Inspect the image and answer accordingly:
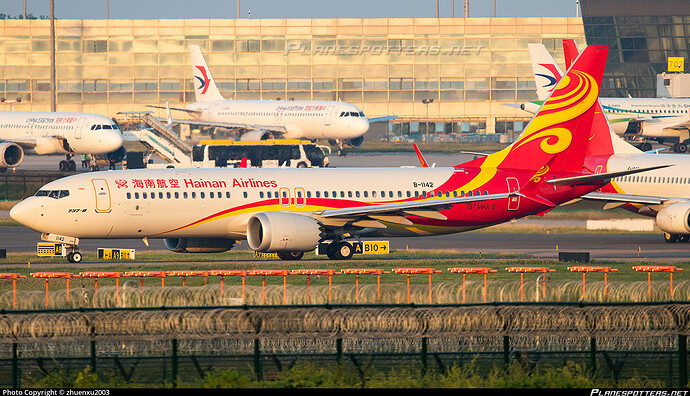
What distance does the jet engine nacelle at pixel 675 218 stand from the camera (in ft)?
169

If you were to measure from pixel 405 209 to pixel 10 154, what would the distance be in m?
54.8

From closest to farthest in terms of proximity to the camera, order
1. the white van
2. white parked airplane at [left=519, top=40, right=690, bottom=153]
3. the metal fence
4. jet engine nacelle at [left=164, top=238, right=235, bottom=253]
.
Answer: the metal fence < jet engine nacelle at [left=164, top=238, right=235, bottom=253] < the white van < white parked airplane at [left=519, top=40, right=690, bottom=153]

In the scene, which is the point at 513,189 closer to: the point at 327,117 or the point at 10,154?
the point at 10,154

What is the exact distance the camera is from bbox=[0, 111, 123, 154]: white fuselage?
90188 millimetres

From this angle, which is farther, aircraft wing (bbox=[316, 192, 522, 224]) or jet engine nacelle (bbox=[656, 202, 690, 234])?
jet engine nacelle (bbox=[656, 202, 690, 234])

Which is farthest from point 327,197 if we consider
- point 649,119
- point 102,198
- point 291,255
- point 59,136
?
point 649,119

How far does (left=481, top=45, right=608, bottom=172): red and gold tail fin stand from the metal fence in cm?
2601

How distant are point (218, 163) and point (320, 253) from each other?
1759 inches

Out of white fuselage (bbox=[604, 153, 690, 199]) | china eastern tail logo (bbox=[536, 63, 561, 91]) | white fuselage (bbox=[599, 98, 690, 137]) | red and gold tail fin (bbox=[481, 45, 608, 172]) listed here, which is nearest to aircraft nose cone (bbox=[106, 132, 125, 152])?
china eastern tail logo (bbox=[536, 63, 561, 91])

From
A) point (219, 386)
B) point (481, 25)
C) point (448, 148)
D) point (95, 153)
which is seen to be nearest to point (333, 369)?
point (219, 386)

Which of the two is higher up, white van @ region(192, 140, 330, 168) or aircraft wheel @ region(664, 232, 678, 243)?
white van @ region(192, 140, 330, 168)

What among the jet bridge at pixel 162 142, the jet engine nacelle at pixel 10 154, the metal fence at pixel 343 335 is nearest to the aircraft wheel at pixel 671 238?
the metal fence at pixel 343 335

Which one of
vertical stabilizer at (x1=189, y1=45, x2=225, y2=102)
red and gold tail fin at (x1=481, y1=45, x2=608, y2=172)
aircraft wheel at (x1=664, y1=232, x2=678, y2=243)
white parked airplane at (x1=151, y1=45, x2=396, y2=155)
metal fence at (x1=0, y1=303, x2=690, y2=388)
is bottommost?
metal fence at (x1=0, y1=303, x2=690, y2=388)

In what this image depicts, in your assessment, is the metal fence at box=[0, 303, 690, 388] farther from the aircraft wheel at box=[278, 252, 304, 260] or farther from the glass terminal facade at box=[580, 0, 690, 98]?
the glass terminal facade at box=[580, 0, 690, 98]
